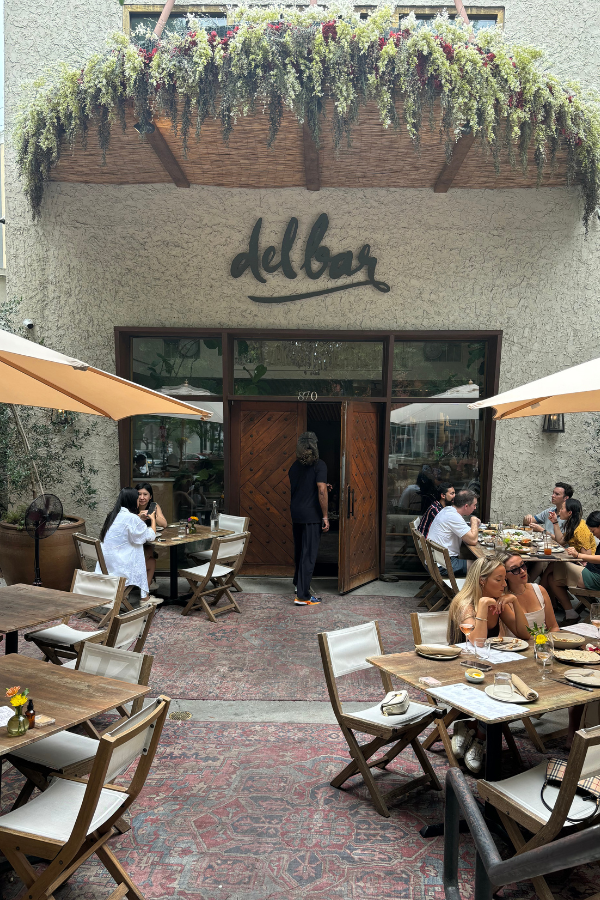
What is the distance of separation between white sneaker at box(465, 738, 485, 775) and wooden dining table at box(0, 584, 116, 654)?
3042 millimetres

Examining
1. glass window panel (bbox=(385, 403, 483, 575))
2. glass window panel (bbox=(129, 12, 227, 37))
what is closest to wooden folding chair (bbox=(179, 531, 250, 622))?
glass window panel (bbox=(385, 403, 483, 575))

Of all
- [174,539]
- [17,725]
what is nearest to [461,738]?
[17,725]

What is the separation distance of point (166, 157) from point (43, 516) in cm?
470

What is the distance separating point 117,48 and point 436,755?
304 inches

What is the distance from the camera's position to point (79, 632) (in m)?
5.88

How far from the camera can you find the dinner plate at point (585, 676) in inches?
150

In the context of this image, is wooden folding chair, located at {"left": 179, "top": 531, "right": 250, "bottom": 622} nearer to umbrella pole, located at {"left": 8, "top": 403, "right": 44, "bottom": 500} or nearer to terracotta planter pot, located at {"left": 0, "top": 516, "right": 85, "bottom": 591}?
terracotta planter pot, located at {"left": 0, "top": 516, "right": 85, "bottom": 591}

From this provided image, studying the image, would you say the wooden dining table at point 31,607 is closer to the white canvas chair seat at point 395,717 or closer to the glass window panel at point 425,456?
the white canvas chair seat at point 395,717

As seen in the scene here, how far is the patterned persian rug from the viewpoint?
331 centimetres

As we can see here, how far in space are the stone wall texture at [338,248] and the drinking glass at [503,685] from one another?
6.11m

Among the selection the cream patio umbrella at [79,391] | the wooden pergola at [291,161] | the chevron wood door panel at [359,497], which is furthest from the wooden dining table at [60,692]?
the wooden pergola at [291,161]

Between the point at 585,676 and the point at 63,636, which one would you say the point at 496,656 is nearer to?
the point at 585,676

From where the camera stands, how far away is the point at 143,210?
9609 mm

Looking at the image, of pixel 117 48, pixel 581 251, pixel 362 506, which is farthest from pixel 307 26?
pixel 362 506
